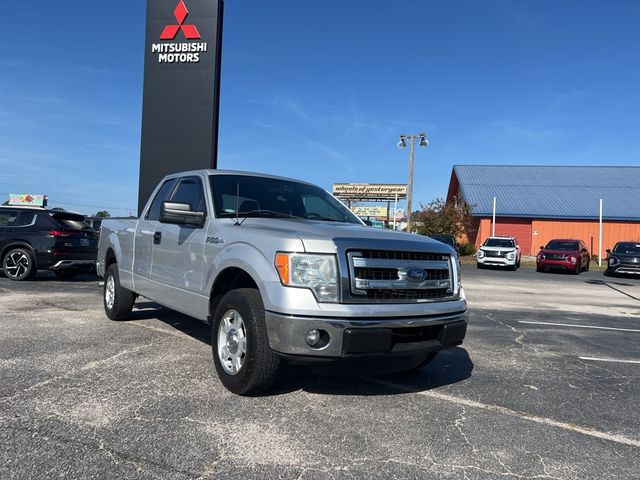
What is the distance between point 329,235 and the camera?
3.72 metres

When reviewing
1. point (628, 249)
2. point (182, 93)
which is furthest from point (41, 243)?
point (628, 249)

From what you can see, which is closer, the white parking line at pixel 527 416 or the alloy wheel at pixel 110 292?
the white parking line at pixel 527 416

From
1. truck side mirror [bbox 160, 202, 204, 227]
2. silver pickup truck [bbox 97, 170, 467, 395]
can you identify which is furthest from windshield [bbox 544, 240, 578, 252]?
truck side mirror [bbox 160, 202, 204, 227]

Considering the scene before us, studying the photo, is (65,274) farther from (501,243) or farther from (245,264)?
(501,243)

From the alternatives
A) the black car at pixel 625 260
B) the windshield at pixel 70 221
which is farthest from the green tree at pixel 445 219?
the windshield at pixel 70 221

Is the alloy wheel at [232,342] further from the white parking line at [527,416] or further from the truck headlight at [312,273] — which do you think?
the white parking line at [527,416]

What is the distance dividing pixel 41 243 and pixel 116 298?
585 cm

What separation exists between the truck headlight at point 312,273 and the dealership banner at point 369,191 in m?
61.8

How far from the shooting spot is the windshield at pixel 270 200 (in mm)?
4832

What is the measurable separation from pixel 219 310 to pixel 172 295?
1.28 meters

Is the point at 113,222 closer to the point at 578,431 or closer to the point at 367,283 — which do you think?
the point at 367,283

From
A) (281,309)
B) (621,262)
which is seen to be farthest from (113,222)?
(621,262)

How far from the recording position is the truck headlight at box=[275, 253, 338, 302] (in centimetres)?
353

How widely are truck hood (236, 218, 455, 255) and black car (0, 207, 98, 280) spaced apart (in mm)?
8476
